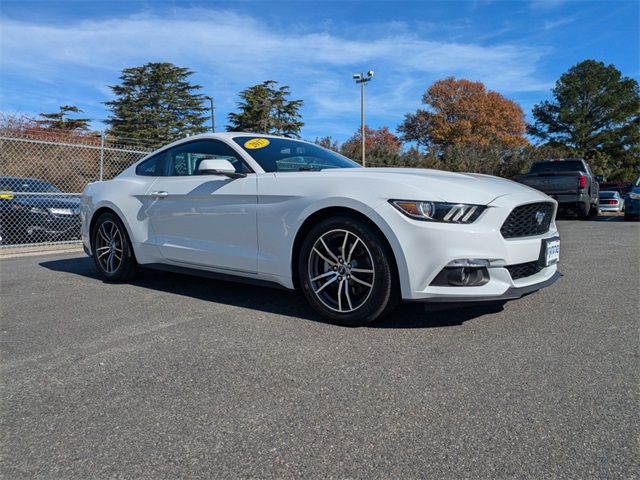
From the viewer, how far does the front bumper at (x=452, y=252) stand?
123 inches

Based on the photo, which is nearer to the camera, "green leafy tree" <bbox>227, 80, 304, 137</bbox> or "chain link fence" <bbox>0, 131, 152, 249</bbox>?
"chain link fence" <bbox>0, 131, 152, 249</bbox>

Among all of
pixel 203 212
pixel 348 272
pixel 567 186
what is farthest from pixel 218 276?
pixel 567 186

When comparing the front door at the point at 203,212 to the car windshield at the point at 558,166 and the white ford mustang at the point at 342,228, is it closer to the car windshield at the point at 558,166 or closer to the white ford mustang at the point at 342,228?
the white ford mustang at the point at 342,228

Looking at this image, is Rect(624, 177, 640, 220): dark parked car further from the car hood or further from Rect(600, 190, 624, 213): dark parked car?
the car hood

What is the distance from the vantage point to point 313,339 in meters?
3.26

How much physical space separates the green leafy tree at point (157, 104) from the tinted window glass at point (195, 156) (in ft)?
136

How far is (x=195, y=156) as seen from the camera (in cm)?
475

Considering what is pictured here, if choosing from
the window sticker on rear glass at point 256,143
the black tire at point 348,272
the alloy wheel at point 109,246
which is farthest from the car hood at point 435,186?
the alloy wheel at point 109,246

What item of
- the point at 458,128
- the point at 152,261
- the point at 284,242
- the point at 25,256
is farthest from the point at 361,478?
the point at 458,128

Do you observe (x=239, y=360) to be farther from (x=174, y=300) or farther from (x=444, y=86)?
(x=444, y=86)

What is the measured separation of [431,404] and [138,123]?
47787 mm

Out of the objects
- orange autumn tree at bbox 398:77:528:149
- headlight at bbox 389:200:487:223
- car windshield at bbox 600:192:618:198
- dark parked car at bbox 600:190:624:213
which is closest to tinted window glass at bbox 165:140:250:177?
headlight at bbox 389:200:487:223

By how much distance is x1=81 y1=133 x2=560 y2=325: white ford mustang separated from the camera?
3.16 m

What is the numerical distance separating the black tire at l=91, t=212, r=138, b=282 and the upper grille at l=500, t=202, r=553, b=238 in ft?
12.0
